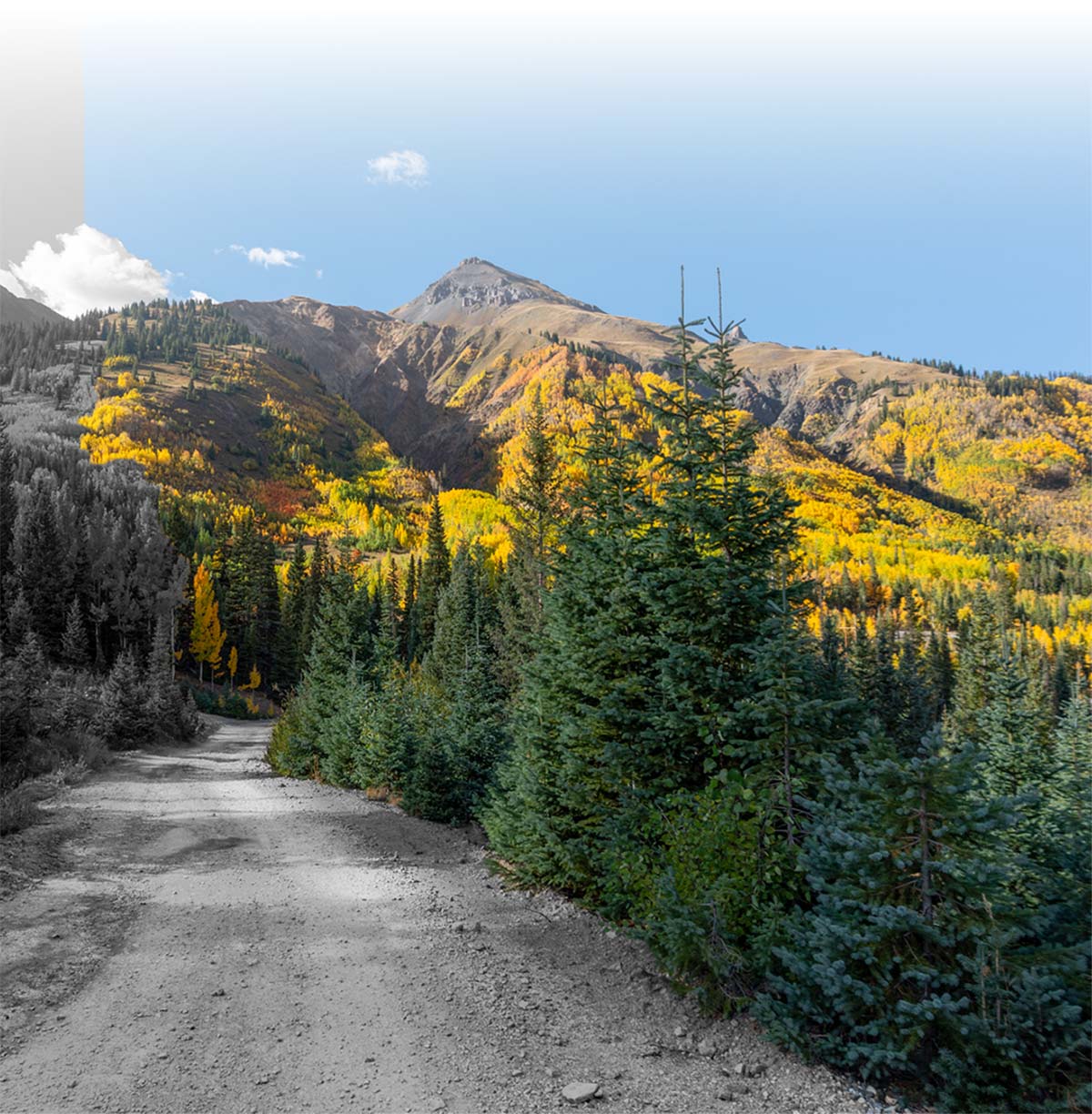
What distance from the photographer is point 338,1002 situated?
621cm

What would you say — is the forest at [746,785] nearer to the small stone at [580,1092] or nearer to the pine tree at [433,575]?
the small stone at [580,1092]

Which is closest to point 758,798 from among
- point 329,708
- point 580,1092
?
point 580,1092

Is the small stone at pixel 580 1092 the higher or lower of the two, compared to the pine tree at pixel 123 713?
higher

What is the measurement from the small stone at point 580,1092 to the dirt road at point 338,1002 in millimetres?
59

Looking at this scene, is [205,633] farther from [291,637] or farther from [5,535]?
[5,535]

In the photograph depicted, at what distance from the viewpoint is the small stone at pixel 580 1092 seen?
4840 mm

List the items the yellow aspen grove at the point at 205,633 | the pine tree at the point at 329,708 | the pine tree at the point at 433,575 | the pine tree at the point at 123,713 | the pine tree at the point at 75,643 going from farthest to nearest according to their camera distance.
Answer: the yellow aspen grove at the point at 205,633 < the pine tree at the point at 433,575 < the pine tree at the point at 75,643 < the pine tree at the point at 123,713 < the pine tree at the point at 329,708

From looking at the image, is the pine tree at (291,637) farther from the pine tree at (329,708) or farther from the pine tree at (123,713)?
the pine tree at (329,708)

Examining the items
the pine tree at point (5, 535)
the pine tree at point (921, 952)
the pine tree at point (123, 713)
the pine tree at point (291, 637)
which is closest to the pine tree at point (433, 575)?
the pine tree at point (291, 637)

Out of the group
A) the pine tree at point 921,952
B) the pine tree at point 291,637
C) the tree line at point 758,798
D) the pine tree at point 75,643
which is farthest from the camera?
the pine tree at point 291,637

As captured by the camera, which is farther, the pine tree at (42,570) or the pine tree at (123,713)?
the pine tree at (42,570)

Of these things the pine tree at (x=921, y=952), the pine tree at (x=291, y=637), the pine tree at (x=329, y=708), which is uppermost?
the pine tree at (x=921, y=952)

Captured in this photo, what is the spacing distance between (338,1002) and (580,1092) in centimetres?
259

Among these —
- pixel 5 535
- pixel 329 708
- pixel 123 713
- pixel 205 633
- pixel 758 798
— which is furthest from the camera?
pixel 205 633
